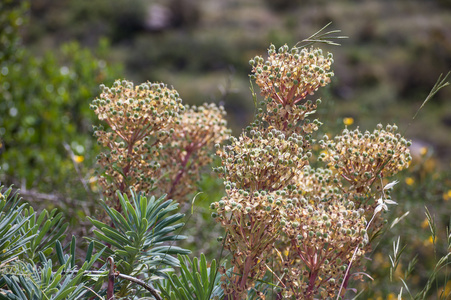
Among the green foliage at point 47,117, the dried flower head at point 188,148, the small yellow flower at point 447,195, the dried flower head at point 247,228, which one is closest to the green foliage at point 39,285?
the dried flower head at point 247,228

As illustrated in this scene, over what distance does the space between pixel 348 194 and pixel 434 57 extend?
15.7m

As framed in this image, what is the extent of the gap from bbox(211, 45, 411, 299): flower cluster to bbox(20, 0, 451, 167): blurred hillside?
1222 centimetres

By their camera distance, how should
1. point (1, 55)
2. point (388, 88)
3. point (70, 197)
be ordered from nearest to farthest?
point (70, 197), point (1, 55), point (388, 88)

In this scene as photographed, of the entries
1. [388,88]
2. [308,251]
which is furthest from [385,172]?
[388,88]

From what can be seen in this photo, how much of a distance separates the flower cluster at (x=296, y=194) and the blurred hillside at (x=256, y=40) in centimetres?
1222

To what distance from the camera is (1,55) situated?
3.45m

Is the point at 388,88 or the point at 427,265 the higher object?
the point at 388,88

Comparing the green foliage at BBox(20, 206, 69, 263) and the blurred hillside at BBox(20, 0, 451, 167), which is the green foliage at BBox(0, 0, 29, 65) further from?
the blurred hillside at BBox(20, 0, 451, 167)

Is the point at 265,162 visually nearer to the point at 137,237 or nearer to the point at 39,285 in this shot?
the point at 137,237

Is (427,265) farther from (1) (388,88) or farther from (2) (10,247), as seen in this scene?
(1) (388,88)

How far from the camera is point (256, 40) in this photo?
55.7 feet

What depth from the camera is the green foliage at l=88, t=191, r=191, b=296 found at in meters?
0.90

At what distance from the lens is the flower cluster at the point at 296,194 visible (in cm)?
81

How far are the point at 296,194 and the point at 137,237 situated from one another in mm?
334
